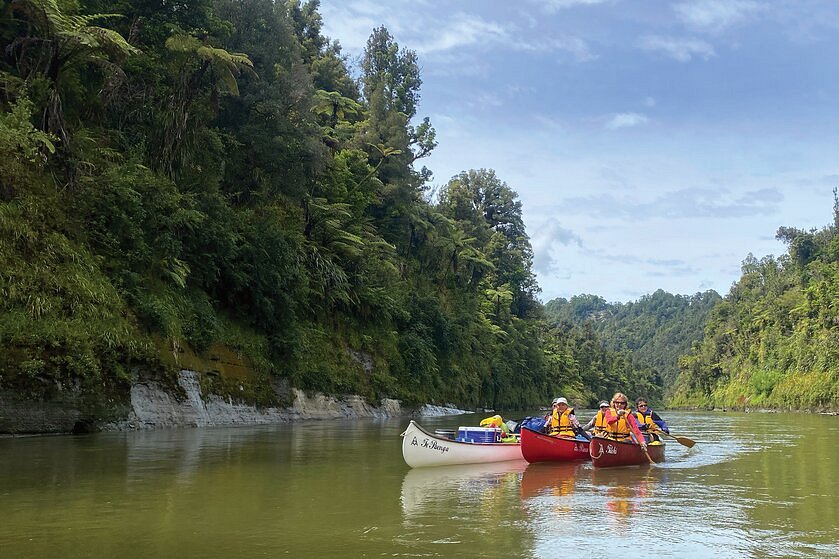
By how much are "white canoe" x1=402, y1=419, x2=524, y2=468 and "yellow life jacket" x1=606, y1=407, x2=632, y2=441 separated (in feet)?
6.53

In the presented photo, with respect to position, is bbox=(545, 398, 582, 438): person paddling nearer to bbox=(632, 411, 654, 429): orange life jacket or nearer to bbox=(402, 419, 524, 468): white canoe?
bbox=(402, 419, 524, 468): white canoe

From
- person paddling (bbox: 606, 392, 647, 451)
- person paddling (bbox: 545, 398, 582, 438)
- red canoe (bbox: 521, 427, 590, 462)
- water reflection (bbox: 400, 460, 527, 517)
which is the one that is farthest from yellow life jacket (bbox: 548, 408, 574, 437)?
water reflection (bbox: 400, 460, 527, 517)

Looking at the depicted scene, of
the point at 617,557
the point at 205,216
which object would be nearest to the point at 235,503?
the point at 617,557

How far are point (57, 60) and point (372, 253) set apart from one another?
63.8ft

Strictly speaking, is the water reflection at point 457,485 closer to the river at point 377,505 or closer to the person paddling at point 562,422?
the river at point 377,505

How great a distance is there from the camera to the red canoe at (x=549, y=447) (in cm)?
1509

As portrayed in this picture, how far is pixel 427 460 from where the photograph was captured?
14258 mm

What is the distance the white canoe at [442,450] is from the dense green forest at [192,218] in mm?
8401

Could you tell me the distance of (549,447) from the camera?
15.4 meters

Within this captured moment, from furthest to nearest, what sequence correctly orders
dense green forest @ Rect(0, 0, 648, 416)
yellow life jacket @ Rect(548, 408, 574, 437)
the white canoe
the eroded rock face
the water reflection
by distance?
the eroded rock face < dense green forest @ Rect(0, 0, 648, 416) < yellow life jacket @ Rect(548, 408, 574, 437) < the white canoe < the water reflection

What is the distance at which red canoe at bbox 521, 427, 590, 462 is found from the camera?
1509 cm

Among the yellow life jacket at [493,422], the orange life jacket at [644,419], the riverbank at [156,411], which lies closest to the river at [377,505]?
the riverbank at [156,411]

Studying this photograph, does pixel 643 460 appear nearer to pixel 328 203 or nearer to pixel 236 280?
pixel 236 280

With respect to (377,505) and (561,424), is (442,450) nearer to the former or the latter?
(561,424)
